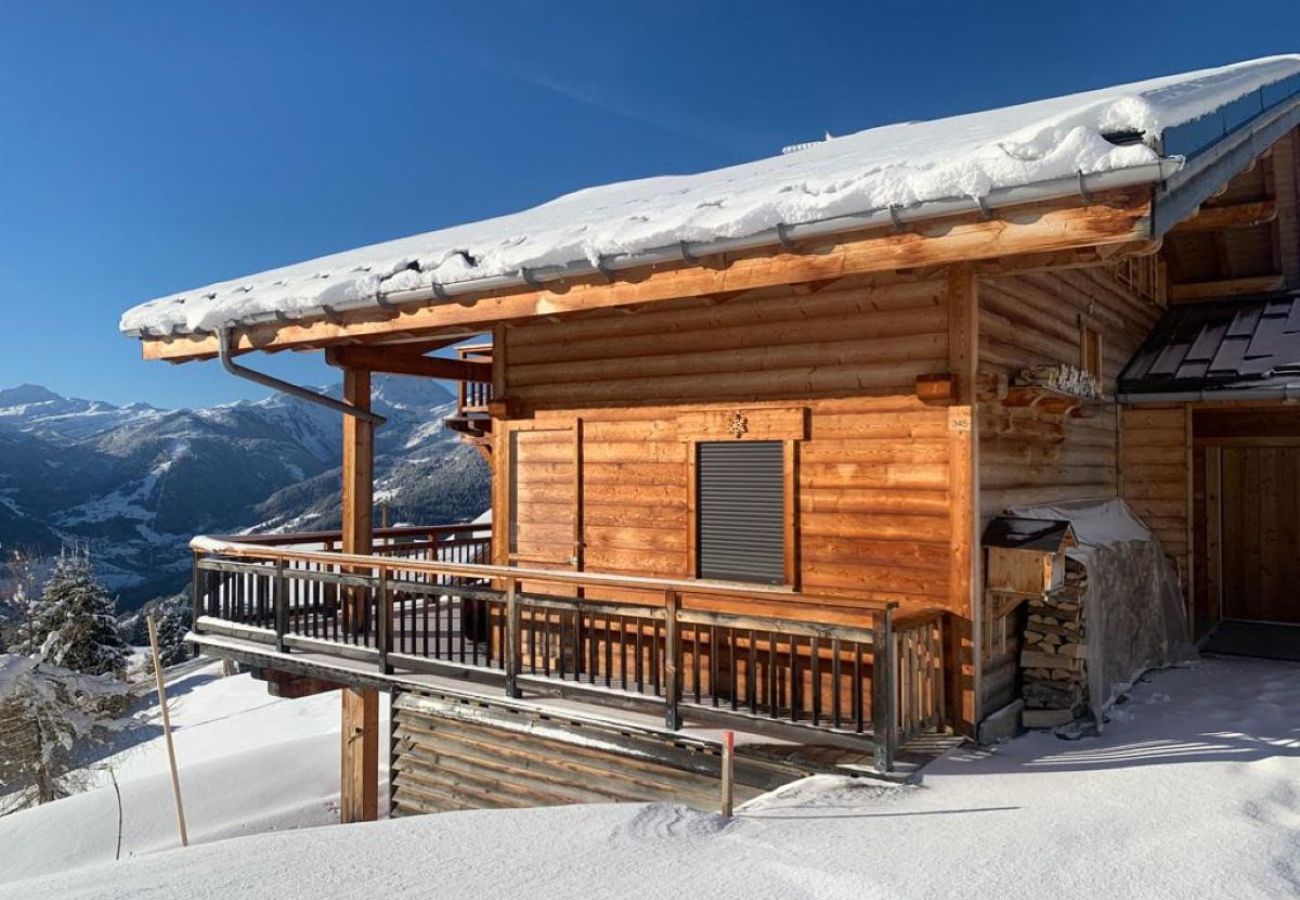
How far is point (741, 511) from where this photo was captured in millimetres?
7258

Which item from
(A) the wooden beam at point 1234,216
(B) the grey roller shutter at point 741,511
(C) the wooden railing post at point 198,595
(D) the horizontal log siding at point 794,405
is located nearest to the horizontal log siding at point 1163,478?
(A) the wooden beam at point 1234,216

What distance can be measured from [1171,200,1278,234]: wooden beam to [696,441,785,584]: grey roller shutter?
18.9 feet

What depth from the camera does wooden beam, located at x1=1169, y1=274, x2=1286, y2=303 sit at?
1061 centimetres

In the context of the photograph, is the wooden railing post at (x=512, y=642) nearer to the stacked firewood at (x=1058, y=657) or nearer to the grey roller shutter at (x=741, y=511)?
the grey roller shutter at (x=741, y=511)

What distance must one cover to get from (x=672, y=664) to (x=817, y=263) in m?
2.89

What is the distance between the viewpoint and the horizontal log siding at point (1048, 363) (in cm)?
653

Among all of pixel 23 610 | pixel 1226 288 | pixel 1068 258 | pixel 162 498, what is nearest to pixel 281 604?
pixel 1068 258

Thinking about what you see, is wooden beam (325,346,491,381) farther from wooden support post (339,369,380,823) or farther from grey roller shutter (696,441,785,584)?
grey roller shutter (696,441,785,584)

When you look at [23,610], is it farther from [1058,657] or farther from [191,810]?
[1058,657]

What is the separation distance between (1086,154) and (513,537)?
6.02 m

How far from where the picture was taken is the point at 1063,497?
26.6 feet

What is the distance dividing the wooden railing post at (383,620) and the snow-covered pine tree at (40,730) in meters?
17.1

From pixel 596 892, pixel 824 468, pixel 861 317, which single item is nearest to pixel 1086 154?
pixel 861 317

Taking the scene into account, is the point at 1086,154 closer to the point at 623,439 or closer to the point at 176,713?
the point at 623,439
